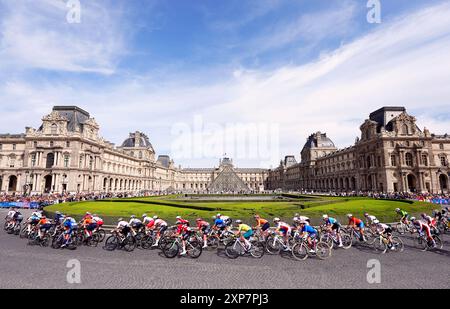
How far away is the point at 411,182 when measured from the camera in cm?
5803

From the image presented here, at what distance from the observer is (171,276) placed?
8.08m

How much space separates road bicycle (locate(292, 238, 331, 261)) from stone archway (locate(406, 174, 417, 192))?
58.7 m

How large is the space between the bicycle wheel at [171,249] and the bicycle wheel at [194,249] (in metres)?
0.47

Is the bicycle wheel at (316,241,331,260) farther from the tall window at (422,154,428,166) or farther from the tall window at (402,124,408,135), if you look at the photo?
the tall window at (422,154,428,166)

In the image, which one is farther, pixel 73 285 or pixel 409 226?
pixel 409 226

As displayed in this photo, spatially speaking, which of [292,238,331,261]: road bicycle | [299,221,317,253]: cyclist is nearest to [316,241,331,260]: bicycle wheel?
[292,238,331,261]: road bicycle

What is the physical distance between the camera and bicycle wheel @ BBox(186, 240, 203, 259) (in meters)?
10.4

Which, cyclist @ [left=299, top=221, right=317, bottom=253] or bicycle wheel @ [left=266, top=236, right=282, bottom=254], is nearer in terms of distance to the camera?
cyclist @ [left=299, top=221, right=317, bottom=253]

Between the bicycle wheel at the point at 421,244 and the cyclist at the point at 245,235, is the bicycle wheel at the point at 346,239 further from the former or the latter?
the cyclist at the point at 245,235

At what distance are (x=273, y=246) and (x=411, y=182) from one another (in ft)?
207

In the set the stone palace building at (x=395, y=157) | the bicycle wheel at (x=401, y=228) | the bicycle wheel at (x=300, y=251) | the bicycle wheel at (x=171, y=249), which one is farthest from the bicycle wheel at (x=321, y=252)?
the stone palace building at (x=395, y=157)
